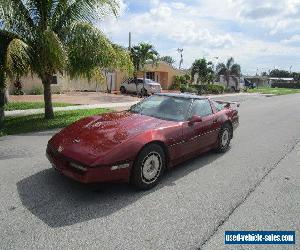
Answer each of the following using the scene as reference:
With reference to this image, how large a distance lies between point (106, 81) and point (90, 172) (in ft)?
60.0

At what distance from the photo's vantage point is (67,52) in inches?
420

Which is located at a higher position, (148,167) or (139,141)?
(139,141)

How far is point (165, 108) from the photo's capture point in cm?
641

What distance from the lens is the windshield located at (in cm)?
616

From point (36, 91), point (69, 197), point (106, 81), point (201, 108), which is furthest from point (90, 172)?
point (36, 91)

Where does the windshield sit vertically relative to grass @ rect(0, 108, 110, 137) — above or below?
above

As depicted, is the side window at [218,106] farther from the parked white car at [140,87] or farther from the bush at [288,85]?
the bush at [288,85]

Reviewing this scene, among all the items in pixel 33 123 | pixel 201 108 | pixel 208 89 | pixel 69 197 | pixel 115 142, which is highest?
pixel 201 108

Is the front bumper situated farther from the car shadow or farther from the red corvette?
the car shadow

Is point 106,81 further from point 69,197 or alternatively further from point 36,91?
point 69,197

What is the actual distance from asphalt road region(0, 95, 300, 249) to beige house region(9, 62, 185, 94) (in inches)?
379

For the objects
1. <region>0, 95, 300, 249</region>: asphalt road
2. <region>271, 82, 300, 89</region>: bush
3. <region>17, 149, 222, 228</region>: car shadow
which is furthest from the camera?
<region>271, 82, 300, 89</region>: bush

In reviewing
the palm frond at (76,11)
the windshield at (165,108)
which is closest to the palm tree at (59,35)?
the palm frond at (76,11)

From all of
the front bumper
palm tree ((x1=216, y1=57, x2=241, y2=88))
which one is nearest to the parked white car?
the front bumper
